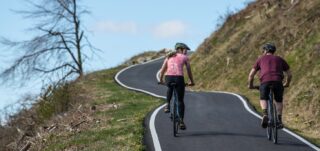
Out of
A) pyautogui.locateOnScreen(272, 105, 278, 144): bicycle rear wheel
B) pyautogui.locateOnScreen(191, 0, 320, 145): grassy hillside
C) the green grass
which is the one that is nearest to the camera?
pyautogui.locateOnScreen(272, 105, 278, 144): bicycle rear wheel

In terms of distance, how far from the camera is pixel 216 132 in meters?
14.8

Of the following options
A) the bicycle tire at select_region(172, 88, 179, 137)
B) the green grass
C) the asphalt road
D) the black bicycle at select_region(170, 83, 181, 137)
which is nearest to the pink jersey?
the black bicycle at select_region(170, 83, 181, 137)

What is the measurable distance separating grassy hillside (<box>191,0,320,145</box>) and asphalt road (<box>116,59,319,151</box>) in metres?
1.60

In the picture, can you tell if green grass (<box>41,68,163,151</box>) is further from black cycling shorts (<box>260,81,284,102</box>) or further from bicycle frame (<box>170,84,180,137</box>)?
black cycling shorts (<box>260,81,284,102</box>)

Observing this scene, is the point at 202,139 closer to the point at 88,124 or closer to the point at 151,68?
the point at 88,124

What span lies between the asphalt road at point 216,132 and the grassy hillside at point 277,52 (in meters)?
1.60

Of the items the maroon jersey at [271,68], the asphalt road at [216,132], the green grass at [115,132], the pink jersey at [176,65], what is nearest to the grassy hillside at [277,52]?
the asphalt road at [216,132]

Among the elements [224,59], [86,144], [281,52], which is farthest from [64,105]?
[224,59]

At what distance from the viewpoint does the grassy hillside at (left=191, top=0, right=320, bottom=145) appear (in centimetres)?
2147

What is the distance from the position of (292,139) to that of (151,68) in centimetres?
3421

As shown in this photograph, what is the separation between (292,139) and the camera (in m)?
13.8

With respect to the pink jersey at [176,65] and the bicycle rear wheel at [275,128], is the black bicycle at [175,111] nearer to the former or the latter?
the pink jersey at [176,65]

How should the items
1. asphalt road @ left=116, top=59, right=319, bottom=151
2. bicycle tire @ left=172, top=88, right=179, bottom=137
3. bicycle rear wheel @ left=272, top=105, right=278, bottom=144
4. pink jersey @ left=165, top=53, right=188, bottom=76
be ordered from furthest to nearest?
1. pink jersey @ left=165, top=53, right=188, bottom=76
2. bicycle tire @ left=172, top=88, right=179, bottom=137
3. bicycle rear wheel @ left=272, top=105, right=278, bottom=144
4. asphalt road @ left=116, top=59, right=319, bottom=151

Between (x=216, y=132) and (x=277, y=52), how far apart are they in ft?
55.8
